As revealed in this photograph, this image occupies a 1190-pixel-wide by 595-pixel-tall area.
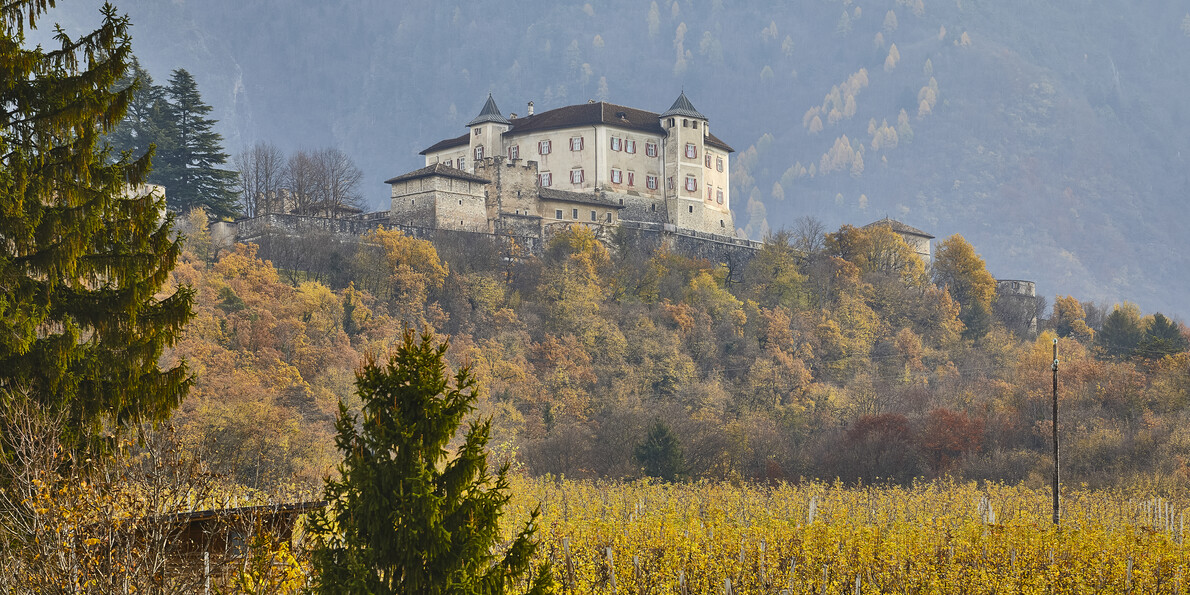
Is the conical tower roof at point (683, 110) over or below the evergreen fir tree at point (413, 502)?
over

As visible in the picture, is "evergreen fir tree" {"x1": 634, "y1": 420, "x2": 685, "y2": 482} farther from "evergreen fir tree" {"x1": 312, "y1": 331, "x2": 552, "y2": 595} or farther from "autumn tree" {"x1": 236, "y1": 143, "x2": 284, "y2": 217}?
"evergreen fir tree" {"x1": 312, "y1": 331, "x2": 552, "y2": 595}

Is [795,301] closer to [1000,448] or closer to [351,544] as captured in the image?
[1000,448]

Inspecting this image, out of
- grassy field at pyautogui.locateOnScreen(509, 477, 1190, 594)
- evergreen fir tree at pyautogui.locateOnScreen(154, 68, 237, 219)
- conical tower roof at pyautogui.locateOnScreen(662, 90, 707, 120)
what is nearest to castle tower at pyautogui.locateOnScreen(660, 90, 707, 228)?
conical tower roof at pyautogui.locateOnScreen(662, 90, 707, 120)

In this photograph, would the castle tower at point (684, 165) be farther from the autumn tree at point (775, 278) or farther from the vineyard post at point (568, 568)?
the vineyard post at point (568, 568)

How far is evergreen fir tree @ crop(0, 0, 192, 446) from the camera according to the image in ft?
44.6

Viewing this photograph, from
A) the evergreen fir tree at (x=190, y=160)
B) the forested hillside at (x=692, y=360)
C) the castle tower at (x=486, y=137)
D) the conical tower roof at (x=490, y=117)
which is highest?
the conical tower roof at (x=490, y=117)

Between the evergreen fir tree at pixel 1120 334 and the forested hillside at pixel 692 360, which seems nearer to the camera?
the forested hillside at pixel 692 360

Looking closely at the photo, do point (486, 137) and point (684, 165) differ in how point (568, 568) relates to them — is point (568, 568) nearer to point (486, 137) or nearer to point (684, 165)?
point (684, 165)

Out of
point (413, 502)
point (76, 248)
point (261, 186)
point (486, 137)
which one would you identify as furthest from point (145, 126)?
point (413, 502)

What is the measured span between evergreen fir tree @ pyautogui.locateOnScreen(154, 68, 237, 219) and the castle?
15.0m

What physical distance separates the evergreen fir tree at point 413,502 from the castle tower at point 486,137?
70.2m

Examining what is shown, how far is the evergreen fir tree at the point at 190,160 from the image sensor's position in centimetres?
6081

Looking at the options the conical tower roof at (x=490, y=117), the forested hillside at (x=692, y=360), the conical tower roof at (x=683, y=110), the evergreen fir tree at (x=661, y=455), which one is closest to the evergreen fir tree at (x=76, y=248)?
the forested hillside at (x=692, y=360)

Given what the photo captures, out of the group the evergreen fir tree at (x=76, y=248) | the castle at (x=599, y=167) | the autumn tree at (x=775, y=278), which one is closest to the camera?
the evergreen fir tree at (x=76, y=248)
